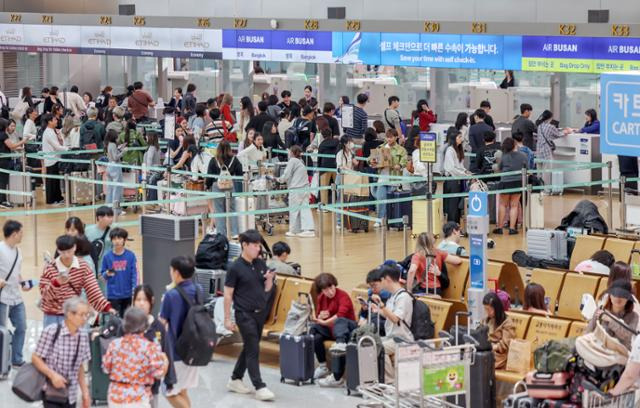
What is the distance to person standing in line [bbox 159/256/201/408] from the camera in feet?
34.2

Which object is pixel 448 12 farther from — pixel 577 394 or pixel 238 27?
pixel 577 394

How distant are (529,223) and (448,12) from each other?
7257 mm

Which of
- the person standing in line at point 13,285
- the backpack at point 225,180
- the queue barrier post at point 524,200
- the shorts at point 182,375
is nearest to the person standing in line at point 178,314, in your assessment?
the shorts at point 182,375

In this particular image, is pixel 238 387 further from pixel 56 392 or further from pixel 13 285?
pixel 56 392

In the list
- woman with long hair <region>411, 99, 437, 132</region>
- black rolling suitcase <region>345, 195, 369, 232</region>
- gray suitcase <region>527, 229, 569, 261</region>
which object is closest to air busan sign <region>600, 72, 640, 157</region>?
gray suitcase <region>527, 229, 569, 261</region>

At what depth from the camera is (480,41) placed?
2302 centimetres

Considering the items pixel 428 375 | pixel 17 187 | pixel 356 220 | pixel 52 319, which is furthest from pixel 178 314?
pixel 17 187

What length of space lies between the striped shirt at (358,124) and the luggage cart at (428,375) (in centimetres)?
1204

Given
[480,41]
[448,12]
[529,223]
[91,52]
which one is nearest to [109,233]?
[529,223]

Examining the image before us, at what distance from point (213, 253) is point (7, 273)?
237 cm

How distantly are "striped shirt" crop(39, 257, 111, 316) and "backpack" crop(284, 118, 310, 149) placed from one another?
11.3 m

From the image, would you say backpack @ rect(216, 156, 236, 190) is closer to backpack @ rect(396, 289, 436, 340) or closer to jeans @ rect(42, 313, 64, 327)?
jeans @ rect(42, 313, 64, 327)

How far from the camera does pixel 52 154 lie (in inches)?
914

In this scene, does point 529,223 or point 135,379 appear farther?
point 529,223
